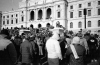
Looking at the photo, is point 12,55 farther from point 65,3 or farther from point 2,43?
point 65,3

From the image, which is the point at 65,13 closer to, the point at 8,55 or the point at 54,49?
the point at 54,49

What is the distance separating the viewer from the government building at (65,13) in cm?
3662

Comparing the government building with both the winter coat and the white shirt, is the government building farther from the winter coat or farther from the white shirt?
the white shirt

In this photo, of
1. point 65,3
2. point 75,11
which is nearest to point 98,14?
point 75,11

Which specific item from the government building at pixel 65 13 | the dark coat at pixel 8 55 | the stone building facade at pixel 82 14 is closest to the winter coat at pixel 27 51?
the dark coat at pixel 8 55

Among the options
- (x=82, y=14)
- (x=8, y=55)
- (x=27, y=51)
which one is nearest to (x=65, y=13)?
(x=82, y=14)

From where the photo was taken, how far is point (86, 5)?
37438mm

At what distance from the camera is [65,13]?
1544 inches

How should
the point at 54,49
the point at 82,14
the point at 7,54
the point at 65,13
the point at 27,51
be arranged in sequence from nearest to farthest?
the point at 7,54 → the point at 54,49 → the point at 27,51 → the point at 82,14 → the point at 65,13

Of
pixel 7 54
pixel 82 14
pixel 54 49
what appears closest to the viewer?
pixel 7 54

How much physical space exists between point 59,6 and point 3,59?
124ft

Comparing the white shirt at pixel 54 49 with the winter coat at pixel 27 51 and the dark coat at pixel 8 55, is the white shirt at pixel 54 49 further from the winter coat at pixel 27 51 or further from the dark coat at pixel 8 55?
the dark coat at pixel 8 55

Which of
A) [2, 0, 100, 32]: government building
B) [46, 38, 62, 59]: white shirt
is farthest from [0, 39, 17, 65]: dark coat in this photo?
[2, 0, 100, 32]: government building

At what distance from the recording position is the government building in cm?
3662
